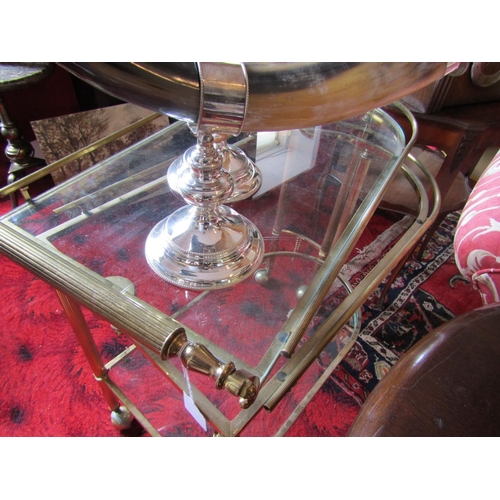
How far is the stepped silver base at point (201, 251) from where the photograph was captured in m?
0.44

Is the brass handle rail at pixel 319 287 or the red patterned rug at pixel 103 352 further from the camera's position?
the red patterned rug at pixel 103 352

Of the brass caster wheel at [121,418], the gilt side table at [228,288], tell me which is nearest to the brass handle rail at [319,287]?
the gilt side table at [228,288]

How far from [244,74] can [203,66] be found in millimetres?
24

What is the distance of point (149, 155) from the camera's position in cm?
65

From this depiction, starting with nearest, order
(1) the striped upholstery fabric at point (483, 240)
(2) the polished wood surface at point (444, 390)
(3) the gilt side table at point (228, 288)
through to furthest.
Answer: (2) the polished wood surface at point (444, 390) → (3) the gilt side table at point (228, 288) → (1) the striped upholstery fabric at point (483, 240)

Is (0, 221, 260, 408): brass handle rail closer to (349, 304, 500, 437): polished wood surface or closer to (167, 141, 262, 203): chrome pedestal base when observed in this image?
(349, 304, 500, 437): polished wood surface

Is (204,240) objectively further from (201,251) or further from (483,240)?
(483,240)

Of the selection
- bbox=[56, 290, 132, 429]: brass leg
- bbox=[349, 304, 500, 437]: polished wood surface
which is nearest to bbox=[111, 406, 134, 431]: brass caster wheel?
bbox=[56, 290, 132, 429]: brass leg

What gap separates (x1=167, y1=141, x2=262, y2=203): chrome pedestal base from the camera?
23.4 inches

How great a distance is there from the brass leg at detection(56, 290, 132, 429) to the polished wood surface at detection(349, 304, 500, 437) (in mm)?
363

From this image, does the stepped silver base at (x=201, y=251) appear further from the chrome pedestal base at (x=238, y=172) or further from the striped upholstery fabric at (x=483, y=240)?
the striped upholstery fabric at (x=483, y=240)

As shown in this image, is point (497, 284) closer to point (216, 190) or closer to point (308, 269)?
point (308, 269)

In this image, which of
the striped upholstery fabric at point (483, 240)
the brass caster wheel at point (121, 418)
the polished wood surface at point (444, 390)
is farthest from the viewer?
the brass caster wheel at point (121, 418)

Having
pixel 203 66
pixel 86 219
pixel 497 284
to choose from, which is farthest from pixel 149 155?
pixel 497 284
